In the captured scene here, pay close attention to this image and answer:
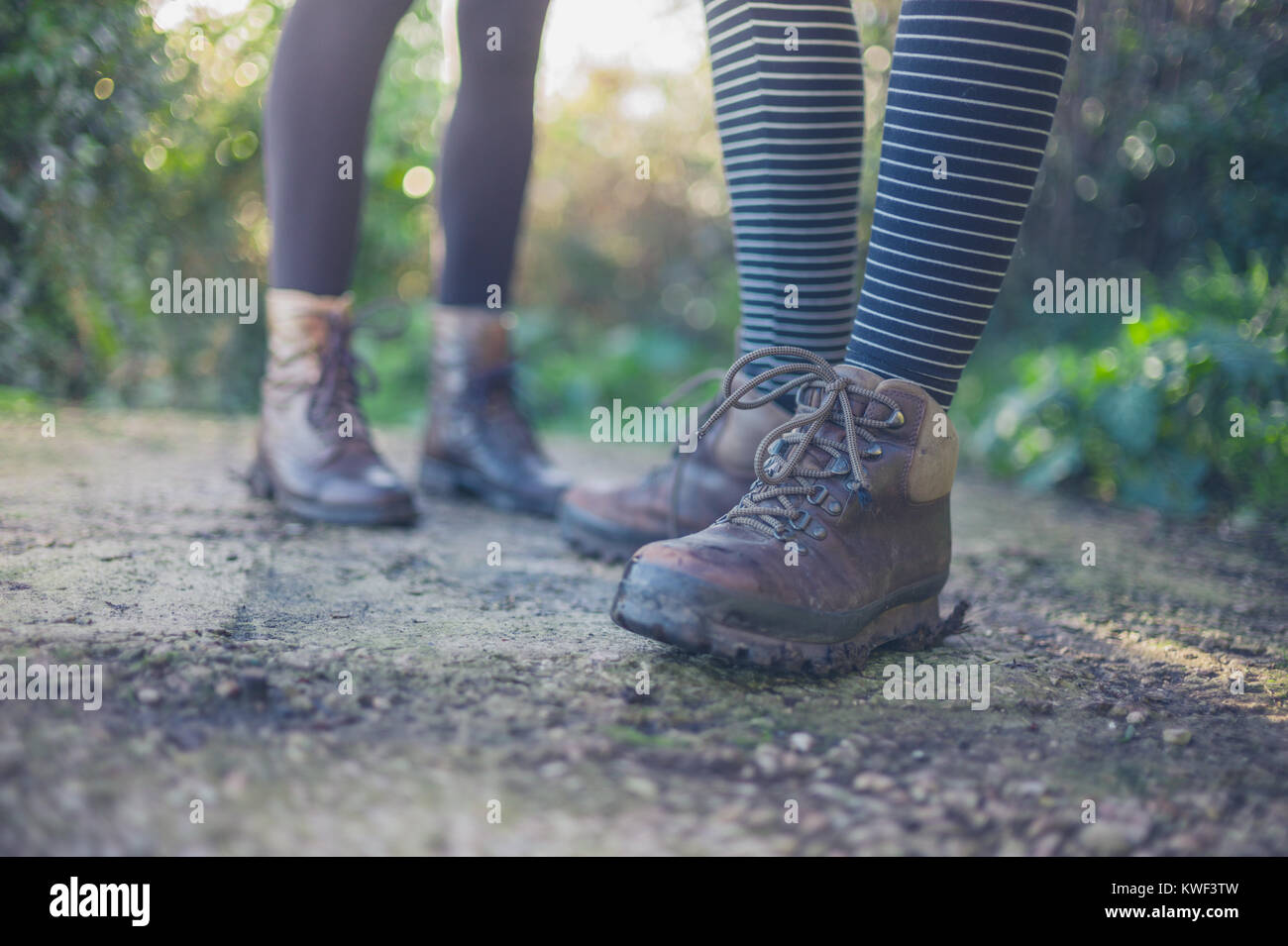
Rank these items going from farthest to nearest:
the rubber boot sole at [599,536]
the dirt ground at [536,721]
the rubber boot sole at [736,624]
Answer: the rubber boot sole at [599,536] → the rubber boot sole at [736,624] → the dirt ground at [536,721]

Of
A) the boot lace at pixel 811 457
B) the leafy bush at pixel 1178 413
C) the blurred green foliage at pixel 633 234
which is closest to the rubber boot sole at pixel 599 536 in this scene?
the boot lace at pixel 811 457

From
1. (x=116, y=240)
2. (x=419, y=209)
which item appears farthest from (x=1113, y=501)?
(x=419, y=209)

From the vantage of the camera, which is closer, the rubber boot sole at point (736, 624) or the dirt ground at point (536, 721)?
the dirt ground at point (536, 721)

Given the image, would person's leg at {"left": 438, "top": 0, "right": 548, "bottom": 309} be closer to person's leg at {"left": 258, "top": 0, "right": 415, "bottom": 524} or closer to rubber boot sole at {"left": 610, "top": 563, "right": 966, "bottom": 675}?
person's leg at {"left": 258, "top": 0, "right": 415, "bottom": 524}

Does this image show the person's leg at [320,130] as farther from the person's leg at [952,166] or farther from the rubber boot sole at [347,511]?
the person's leg at [952,166]

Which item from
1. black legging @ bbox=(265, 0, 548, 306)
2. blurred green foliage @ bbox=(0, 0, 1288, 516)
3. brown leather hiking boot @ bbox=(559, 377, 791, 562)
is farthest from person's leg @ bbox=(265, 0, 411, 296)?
brown leather hiking boot @ bbox=(559, 377, 791, 562)

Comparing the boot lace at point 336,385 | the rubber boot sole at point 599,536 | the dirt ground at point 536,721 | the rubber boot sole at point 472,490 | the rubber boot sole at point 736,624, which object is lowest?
the dirt ground at point 536,721

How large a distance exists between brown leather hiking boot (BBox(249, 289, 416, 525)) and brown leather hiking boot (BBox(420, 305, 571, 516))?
27 centimetres

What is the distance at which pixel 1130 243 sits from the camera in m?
4.20

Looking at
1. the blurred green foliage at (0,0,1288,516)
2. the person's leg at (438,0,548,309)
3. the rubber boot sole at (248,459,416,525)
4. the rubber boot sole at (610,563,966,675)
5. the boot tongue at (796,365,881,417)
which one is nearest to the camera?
the rubber boot sole at (610,563,966,675)

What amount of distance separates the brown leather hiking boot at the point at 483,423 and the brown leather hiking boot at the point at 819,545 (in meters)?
0.91

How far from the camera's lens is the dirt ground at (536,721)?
2.70 ft

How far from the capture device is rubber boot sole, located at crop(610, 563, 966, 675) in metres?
1.12

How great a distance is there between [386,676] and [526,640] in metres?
0.21
